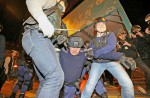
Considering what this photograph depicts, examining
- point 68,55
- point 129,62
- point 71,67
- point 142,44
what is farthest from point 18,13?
point 129,62

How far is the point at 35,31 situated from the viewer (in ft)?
7.89

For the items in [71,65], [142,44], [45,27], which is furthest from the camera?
[142,44]

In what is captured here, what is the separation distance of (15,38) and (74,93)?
26046mm

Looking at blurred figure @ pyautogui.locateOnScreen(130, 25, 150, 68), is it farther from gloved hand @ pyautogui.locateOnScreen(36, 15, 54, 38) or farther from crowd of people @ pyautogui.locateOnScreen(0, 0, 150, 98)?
gloved hand @ pyautogui.locateOnScreen(36, 15, 54, 38)

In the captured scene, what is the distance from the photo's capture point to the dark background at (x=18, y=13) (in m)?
26.9

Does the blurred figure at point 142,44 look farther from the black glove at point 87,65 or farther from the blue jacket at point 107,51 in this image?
the black glove at point 87,65

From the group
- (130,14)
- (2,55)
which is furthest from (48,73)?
(130,14)

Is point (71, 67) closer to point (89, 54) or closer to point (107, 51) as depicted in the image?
point (89, 54)

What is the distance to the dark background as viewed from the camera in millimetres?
26922

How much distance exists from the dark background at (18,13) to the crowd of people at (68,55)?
21.5 m

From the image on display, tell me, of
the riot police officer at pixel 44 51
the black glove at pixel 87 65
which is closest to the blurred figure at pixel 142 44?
the black glove at pixel 87 65

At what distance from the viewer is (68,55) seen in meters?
4.07

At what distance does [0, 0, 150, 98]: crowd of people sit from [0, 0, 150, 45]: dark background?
845 inches

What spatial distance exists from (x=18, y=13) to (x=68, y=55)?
25446mm
